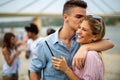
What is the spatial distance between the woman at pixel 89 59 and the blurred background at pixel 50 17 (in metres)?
4.17

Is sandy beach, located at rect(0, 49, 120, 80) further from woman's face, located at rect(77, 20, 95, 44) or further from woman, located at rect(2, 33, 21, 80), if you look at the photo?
woman's face, located at rect(77, 20, 95, 44)

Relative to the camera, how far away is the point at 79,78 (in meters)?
1.66

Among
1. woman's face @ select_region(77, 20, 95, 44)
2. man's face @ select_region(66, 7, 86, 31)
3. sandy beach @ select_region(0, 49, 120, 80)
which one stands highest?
man's face @ select_region(66, 7, 86, 31)

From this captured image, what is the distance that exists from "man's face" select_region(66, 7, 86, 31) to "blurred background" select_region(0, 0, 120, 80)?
406cm

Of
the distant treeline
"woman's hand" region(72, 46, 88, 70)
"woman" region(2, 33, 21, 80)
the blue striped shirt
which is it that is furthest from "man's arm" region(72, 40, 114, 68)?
the distant treeline

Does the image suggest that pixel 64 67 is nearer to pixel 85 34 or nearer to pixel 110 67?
pixel 85 34

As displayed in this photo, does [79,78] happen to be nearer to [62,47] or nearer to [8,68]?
[62,47]

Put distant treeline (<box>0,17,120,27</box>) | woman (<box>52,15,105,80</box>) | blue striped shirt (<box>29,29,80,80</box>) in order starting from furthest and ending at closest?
distant treeline (<box>0,17,120,27</box>) < blue striped shirt (<box>29,29,80,80</box>) < woman (<box>52,15,105,80</box>)

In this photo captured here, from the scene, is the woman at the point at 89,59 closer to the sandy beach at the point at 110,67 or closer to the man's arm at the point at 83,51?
the man's arm at the point at 83,51

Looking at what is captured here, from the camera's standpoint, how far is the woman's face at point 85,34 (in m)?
1.67

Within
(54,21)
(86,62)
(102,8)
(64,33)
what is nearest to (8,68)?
(64,33)

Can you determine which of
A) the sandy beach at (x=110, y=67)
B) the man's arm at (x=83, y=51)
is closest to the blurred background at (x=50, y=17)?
the sandy beach at (x=110, y=67)

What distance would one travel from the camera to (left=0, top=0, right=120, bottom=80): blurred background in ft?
20.5

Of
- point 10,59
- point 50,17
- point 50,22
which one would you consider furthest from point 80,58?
point 50,22
